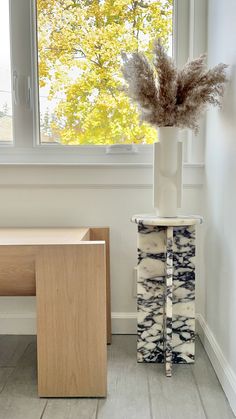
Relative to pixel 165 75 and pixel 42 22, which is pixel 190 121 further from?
pixel 42 22

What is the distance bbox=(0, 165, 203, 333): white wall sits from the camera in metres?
1.79

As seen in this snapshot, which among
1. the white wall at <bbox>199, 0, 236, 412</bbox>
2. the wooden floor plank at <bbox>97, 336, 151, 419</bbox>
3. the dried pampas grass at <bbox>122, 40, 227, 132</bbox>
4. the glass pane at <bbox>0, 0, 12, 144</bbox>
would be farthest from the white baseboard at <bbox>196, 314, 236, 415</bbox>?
the glass pane at <bbox>0, 0, 12, 144</bbox>

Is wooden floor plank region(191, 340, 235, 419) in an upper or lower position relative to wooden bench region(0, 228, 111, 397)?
lower

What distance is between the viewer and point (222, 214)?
1.43m

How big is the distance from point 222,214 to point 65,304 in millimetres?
676

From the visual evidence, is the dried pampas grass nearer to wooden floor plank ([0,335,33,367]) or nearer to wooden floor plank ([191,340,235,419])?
wooden floor plank ([191,340,235,419])

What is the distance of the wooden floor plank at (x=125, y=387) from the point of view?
1.20m

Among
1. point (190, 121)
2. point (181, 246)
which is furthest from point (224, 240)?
point (190, 121)

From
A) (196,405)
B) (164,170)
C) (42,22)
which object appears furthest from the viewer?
(42,22)

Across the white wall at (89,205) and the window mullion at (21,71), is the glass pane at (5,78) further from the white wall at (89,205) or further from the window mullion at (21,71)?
the white wall at (89,205)

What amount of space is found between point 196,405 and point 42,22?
1769 millimetres

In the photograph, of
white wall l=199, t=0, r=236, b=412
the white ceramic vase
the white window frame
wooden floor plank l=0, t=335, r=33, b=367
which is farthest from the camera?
the white window frame

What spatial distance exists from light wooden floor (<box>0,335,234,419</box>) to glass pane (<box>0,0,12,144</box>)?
107 cm

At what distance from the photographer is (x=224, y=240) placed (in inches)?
55.7
